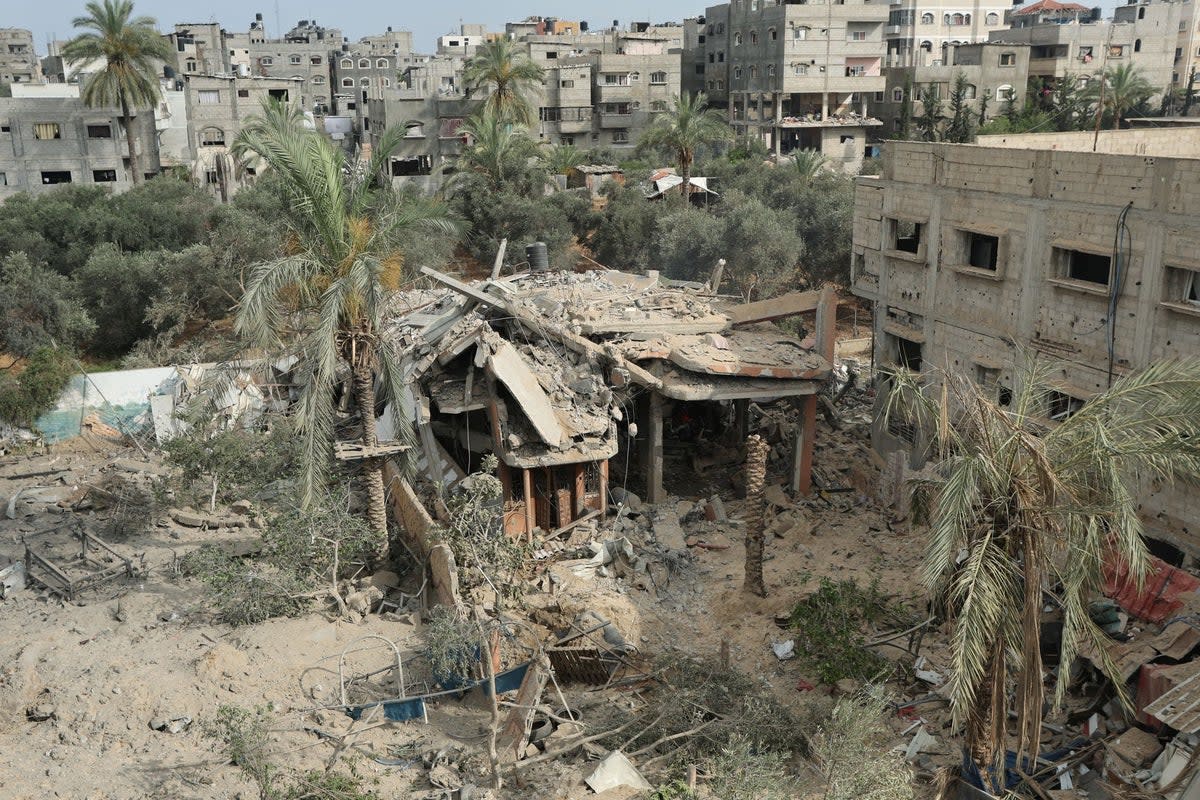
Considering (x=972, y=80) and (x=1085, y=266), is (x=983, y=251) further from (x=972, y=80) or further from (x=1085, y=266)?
(x=972, y=80)

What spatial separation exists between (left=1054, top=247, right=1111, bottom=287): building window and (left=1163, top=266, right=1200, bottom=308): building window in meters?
1.57

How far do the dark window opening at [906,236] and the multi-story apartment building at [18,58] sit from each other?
64.0 m

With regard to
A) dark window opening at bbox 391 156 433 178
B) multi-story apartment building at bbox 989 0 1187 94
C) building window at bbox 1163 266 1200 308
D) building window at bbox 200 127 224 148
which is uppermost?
multi-story apartment building at bbox 989 0 1187 94

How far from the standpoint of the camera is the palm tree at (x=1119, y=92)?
181 ft

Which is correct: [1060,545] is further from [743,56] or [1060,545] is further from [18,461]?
[743,56]

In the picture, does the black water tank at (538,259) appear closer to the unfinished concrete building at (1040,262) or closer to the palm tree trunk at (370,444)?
the unfinished concrete building at (1040,262)

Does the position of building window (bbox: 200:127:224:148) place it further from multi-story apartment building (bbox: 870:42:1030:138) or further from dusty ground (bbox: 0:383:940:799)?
dusty ground (bbox: 0:383:940:799)

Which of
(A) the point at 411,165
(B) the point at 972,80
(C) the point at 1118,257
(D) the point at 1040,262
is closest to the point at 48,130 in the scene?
(A) the point at 411,165

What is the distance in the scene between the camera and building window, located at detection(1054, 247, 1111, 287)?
1664cm

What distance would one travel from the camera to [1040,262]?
17094 mm

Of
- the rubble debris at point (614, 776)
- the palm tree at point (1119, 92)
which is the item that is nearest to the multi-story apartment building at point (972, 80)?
the palm tree at point (1119, 92)

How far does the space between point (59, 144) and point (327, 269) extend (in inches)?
1528

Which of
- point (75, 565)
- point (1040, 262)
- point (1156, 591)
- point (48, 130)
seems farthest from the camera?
point (48, 130)

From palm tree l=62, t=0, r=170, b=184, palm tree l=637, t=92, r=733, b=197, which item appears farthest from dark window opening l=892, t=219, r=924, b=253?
palm tree l=62, t=0, r=170, b=184
